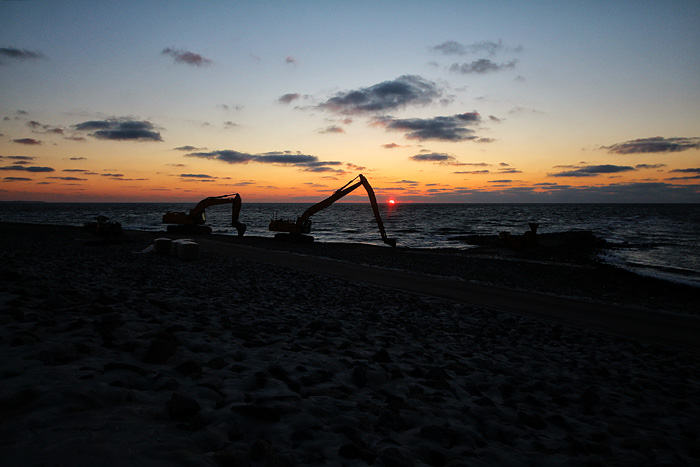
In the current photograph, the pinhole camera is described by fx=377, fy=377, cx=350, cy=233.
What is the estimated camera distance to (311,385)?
4730mm

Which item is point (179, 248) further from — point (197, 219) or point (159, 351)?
point (197, 219)

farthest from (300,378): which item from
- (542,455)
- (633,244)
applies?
(633,244)

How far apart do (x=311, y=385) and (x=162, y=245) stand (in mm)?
17318

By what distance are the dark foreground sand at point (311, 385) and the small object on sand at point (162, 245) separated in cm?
888

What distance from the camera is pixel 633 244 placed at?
45.0m

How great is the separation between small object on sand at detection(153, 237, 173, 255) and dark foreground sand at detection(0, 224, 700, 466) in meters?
8.88

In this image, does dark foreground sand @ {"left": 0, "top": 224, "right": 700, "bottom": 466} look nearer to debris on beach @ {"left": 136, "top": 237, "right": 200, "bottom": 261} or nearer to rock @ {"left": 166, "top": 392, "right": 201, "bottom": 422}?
rock @ {"left": 166, "top": 392, "right": 201, "bottom": 422}

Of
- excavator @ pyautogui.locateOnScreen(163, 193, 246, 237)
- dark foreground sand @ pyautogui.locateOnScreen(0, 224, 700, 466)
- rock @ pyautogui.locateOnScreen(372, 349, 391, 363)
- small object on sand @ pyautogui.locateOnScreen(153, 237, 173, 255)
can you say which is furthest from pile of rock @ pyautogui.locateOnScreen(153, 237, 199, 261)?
excavator @ pyautogui.locateOnScreen(163, 193, 246, 237)

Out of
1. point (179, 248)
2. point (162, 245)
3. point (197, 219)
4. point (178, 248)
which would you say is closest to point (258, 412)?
point (179, 248)

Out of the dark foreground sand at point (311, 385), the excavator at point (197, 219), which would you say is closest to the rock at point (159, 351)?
the dark foreground sand at point (311, 385)

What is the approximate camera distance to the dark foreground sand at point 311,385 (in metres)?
3.13

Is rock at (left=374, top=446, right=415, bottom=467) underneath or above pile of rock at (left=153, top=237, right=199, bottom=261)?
underneath

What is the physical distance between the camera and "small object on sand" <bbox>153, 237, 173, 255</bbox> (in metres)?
19.3

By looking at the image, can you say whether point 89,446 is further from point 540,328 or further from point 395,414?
point 540,328
